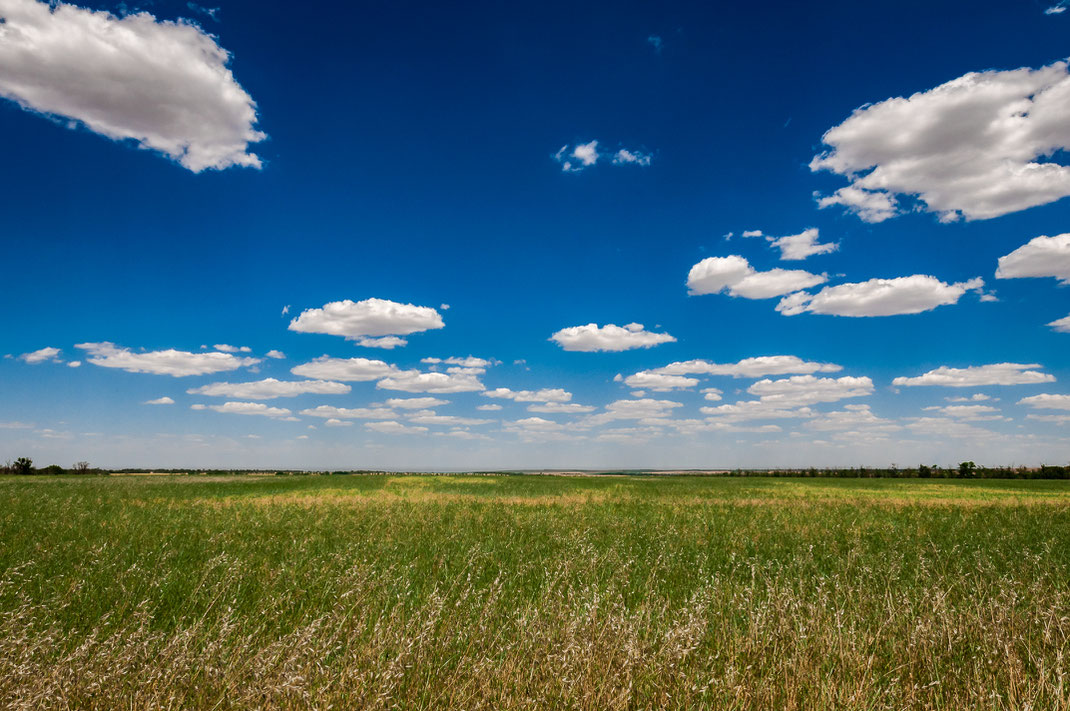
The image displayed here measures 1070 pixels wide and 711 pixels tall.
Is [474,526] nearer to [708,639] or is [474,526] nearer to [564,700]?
[708,639]

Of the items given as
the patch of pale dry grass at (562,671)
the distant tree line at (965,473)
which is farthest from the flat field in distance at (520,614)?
the distant tree line at (965,473)

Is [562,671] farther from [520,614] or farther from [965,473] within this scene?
[965,473]

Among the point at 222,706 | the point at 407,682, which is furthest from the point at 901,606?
the point at 222,706

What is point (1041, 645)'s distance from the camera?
6148 millimetres

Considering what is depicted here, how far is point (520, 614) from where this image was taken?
7207 mm

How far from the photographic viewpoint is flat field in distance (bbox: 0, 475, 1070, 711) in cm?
454

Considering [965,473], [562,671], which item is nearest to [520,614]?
[562,671]

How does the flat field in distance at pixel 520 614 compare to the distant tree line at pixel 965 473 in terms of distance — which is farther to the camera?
the distant tree line at pixel 965 473

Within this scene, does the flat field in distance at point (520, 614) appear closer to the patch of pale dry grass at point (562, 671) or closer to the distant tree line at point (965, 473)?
the patch of pale dry grass at point (562, 671)

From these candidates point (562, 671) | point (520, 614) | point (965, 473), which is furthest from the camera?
point (965, 473)

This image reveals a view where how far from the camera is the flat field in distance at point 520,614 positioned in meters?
4.54

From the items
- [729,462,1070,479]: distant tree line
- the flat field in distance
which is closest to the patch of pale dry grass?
the flat field in distance

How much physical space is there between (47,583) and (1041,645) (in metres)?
13.6

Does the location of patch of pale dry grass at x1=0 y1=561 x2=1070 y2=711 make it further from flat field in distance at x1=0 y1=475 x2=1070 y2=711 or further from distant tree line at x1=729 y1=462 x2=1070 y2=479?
distant tree line at x1=729 y1=462 x2=1070 y2=479
